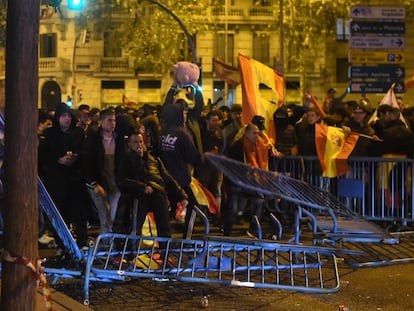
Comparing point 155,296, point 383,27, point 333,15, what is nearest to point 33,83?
point 155,296

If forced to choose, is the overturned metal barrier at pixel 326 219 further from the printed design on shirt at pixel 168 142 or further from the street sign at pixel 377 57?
the street sign at pixel 377 57

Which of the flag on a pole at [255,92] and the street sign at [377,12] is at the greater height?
the street sign at [377,12]

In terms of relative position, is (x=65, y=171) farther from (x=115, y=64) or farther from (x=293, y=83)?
(x=115, y=64)

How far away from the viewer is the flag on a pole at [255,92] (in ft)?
32.0

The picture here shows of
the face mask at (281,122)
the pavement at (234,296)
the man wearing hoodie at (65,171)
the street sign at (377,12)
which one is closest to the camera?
the pavement at (234,296)

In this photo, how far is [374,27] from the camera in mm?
15461

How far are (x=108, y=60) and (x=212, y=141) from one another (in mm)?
33467

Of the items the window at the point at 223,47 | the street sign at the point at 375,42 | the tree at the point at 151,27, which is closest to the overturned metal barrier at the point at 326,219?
the street sign at the point at 375,42

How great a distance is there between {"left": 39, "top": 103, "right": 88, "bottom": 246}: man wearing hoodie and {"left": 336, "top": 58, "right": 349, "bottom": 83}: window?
3531cm

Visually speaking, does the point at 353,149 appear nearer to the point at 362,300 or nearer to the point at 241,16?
the point at 362,300

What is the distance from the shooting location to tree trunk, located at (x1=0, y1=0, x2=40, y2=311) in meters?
3.98

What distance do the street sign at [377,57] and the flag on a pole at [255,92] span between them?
20.7ft

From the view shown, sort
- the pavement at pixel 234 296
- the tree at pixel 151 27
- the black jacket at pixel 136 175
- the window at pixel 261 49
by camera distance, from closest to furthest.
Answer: the pavement at pixel 234 296, the black jacket at pixel 136 175, the tree at pixel 151 27, the window at pixel 261 49

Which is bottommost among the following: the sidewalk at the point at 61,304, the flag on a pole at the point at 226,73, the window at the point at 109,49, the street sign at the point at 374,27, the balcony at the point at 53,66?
the sidewalk at the point at 61,304
